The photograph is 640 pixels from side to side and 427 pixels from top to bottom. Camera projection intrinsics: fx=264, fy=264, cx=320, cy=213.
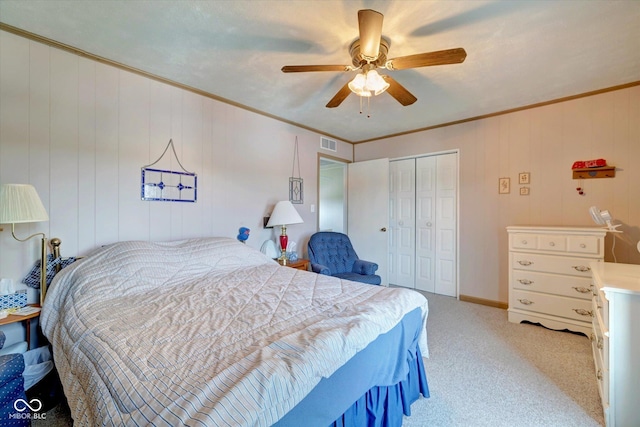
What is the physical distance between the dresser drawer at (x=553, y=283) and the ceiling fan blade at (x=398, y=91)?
225 centimetres

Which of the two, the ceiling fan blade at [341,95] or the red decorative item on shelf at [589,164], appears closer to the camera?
the ceiling fan blade at [341,95]

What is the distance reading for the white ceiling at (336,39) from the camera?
1.65m

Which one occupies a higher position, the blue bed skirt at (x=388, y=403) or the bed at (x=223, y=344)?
the bed at (x=223, y=344)

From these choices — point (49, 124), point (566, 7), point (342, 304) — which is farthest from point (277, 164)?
point (566, 7)

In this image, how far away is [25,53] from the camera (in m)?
1.89

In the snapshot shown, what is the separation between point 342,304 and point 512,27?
7.13 ft

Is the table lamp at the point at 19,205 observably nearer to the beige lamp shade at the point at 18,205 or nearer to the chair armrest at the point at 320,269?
the beige lamp shade at the point at 18,205

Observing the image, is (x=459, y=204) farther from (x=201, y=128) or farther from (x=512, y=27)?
(x=201, y=128)

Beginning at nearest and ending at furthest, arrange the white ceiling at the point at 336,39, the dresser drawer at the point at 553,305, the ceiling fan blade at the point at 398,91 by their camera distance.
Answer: the white ceiling at the point at 336,39, the ceiling fan blade at the point at 398,91, the dresser drawer at the point at 553,305

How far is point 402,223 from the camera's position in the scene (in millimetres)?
4312

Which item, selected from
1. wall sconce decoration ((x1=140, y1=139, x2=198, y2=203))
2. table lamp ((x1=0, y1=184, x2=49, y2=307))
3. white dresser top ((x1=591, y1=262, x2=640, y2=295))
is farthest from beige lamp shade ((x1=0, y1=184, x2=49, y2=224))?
white dresser top ((x1=591, y1=262, x2=640, y2=295))

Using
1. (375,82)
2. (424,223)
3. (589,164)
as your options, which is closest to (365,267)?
(424,223)

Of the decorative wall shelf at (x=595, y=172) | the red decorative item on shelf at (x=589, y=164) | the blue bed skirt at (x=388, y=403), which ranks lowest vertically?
the blue bed skirt at (x=388, y=403)

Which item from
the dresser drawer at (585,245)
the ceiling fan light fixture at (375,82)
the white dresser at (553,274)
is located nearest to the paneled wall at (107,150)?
the ceiling fan light fixture at (375,82)
